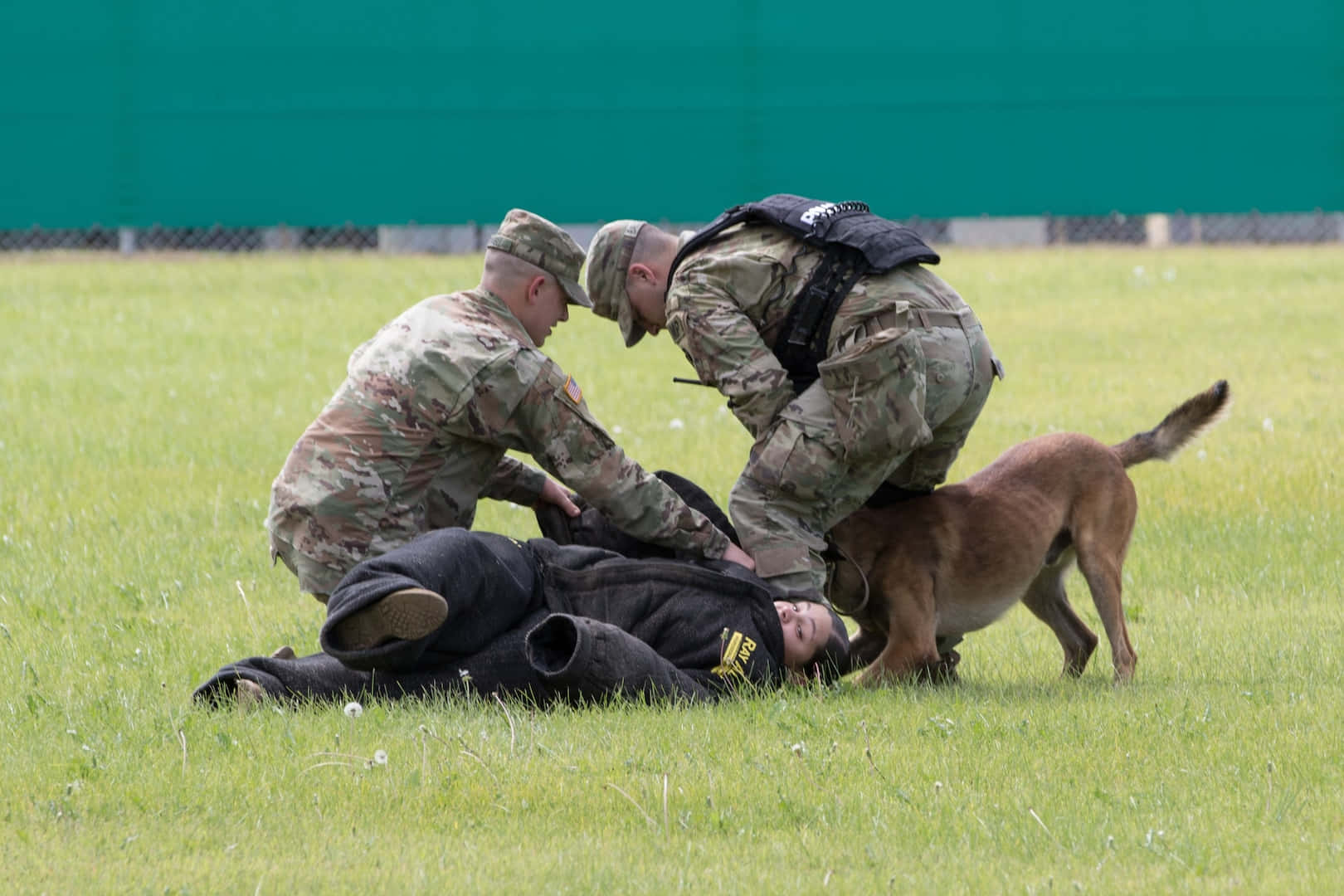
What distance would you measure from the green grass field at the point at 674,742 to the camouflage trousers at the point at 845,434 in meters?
0.76

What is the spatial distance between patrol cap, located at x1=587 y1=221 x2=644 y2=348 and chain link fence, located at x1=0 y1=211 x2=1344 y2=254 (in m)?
13.6

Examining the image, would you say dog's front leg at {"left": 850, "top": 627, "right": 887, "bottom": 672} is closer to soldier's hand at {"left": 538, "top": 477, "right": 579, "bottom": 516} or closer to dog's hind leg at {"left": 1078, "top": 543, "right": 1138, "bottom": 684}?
dog's hind leg at {"left": 1078, "top": 543, "right": 1138, "bottom": 684}

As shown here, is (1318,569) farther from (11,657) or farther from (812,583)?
(11,657)

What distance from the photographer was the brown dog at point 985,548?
6086 millimetres

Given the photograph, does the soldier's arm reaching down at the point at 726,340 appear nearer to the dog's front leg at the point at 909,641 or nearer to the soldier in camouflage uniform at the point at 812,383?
the soldier in camouflage uniform at the point at 812,383

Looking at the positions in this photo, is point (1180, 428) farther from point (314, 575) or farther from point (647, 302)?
point (314, 575)

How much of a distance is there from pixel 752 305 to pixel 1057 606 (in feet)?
6.08

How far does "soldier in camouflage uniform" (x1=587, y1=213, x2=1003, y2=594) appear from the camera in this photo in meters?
6.11

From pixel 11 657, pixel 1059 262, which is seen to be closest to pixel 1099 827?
pixel 11 657

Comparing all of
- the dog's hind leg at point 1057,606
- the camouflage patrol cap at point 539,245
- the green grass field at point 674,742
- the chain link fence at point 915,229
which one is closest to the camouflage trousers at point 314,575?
the green grass field at point 674,742

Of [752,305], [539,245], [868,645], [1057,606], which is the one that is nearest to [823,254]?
[752,305]

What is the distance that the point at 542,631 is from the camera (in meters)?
5.17

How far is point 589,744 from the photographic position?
4.70 metres

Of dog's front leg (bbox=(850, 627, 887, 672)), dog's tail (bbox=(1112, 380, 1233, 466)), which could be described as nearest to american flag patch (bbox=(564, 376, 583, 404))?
dog's front leg (bbox=(850, 627, 887, 672))
